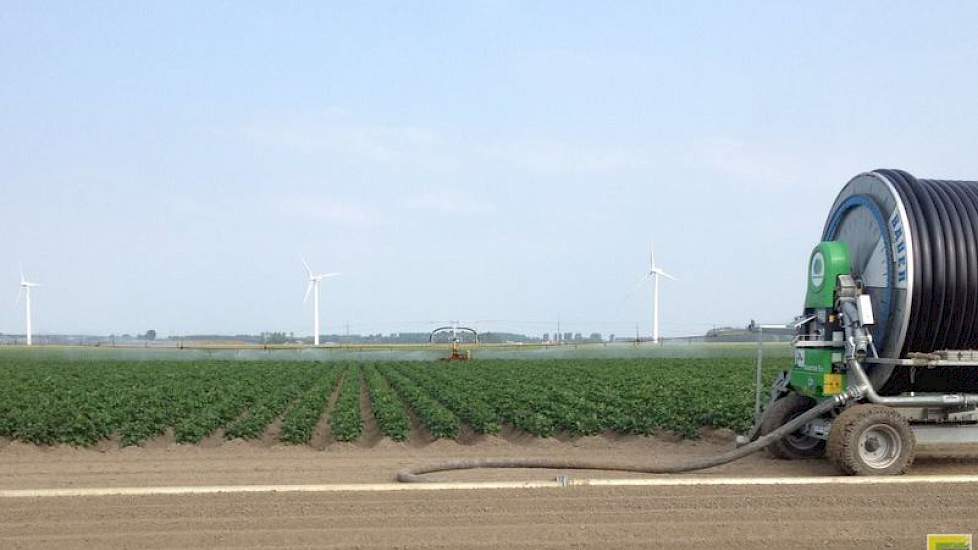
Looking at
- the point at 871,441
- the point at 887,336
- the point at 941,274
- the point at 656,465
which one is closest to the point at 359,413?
the point at 656,465

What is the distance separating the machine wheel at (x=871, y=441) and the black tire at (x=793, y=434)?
131 cm

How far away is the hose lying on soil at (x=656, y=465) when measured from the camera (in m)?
10.3

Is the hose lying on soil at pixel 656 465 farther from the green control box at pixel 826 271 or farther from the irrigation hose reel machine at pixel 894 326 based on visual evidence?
the green control box at pixel 826 271

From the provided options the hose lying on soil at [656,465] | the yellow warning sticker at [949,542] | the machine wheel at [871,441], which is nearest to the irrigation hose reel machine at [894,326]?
the machine wheel at [871,441]

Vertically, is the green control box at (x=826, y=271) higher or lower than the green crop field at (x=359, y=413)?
higher

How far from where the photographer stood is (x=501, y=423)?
1580 centimetres

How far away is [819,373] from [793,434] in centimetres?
124

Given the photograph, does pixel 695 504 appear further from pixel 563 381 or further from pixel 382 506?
pixel 563 381

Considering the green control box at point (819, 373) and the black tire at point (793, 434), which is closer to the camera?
the green control box at point (819, 373)

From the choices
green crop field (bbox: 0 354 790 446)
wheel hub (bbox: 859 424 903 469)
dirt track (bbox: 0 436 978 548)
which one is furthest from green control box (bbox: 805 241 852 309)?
green crop field (bbox: 0 354 790 446)

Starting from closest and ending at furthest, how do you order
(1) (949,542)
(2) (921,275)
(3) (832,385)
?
(1) (949,542) → (2) (921,275) → (3) (832,385)

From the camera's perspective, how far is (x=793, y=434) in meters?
11.5

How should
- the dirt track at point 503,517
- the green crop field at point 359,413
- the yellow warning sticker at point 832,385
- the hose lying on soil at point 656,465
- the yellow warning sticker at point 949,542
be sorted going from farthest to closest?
the green crop field at point 359,413, the yellow warning sticker at point 832,385, the hose lying on soil at point 656,465, the dirt track at point 503,517, the yellow warning sticker at point 949,542

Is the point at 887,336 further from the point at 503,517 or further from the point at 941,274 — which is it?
the point at 503,517
